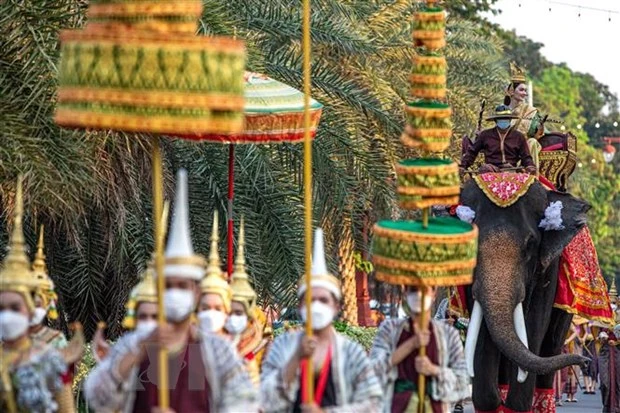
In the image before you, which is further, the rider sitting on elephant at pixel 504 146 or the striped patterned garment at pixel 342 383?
the rider sitting on elephant at pixel 504 146

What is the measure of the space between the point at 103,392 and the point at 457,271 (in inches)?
112

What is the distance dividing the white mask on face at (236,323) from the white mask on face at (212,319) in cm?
62

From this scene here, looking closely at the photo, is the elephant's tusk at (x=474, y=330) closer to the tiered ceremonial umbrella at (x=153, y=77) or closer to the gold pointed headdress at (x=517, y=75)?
the gold pointed headdress at (x=517, y=75)

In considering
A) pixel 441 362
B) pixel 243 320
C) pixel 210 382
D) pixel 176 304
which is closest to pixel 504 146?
pixel 243 320

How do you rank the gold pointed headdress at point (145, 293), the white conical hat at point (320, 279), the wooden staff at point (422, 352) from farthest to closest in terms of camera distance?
1. the wooden staff at point (422, 352)
2. the gold pointed headdress at point (145, 293)
3. the white conical hat at point (320, 279)

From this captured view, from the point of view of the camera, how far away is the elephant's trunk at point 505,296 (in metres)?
18.6

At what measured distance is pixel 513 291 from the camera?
1889 cm

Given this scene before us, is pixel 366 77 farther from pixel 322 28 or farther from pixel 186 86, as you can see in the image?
pixel 186 86

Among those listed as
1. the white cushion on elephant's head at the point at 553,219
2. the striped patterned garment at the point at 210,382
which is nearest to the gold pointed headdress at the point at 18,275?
the striped patterned garment at the point at 210,382

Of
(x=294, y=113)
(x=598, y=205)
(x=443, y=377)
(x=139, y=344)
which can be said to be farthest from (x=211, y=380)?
(x=598, y=205)

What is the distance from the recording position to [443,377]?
14070 millimetres

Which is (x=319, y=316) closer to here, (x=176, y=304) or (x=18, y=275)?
(x=176, y=304)

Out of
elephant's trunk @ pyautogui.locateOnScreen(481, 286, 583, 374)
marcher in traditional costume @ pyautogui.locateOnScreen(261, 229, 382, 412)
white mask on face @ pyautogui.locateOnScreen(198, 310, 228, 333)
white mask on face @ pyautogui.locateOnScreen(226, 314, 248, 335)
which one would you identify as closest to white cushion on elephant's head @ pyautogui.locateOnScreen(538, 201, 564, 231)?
elephant's trunk @ pyautogui.locateOnScreen(481, 286, 583, 374)

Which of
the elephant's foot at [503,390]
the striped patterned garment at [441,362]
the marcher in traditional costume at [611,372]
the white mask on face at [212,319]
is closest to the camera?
the striped patterned garment at [441,362]
